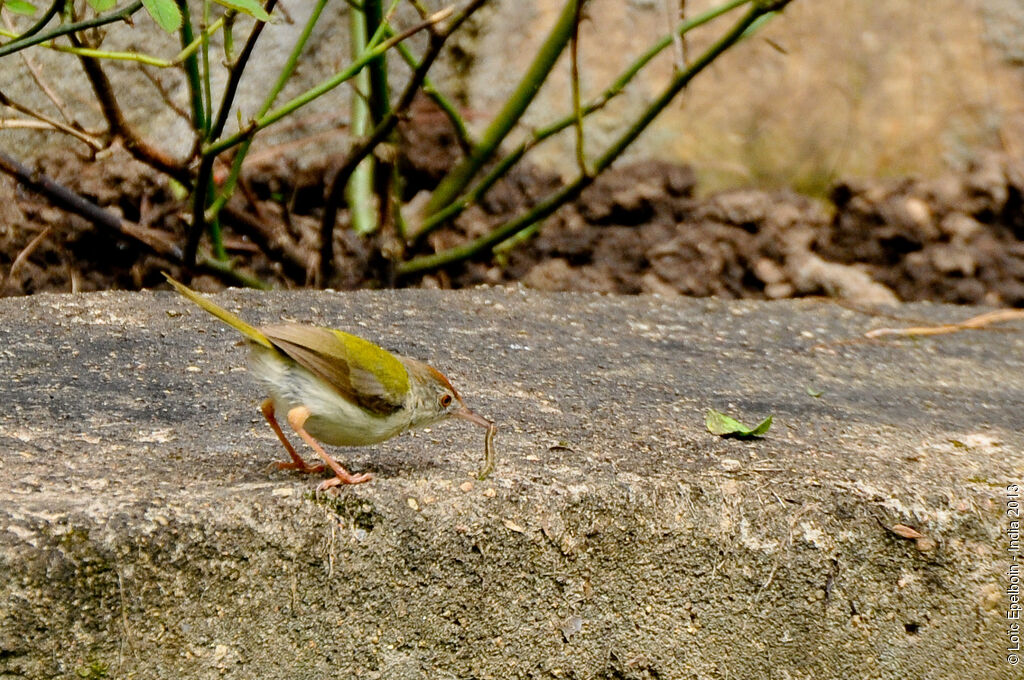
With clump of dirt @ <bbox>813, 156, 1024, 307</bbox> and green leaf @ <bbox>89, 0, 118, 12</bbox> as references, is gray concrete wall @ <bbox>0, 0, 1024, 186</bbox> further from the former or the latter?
green leaf @ <bbox>89, 0, 118, 12</bbox>

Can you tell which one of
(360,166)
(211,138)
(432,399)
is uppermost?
(211,138)

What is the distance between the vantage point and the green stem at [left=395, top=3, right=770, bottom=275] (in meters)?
4.23

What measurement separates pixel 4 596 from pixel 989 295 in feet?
14.9

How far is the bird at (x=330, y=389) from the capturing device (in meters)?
2.51

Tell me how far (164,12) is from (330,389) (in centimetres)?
91

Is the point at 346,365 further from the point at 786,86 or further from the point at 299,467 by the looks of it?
the point at 786,86

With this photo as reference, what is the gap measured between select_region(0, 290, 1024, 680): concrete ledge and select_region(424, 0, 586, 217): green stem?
2018 mm

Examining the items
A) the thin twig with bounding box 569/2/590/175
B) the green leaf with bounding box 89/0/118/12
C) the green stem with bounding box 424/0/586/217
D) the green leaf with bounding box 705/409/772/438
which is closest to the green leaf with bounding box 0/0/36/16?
the green leaf with bounding box 89/0/118/12

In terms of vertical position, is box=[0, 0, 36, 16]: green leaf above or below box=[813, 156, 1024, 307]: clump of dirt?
above

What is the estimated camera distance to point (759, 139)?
5.27m

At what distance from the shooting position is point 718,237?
518 cm

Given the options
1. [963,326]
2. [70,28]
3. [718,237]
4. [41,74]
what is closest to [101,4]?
[70,28]

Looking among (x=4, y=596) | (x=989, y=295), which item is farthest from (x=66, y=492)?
(x=989, y=295)

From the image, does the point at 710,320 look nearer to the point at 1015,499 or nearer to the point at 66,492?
the point at 1015,499
